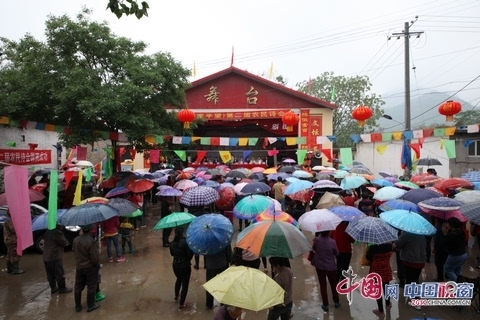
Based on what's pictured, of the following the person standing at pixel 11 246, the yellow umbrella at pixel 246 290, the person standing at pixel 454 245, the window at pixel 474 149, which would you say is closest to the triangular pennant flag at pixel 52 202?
the person standing at pixel 11 246

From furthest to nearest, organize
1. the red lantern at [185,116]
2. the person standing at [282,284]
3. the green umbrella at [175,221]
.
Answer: the red lantern at [185,116] < the green umbrella at [175,221] < the person standing at [282,284]

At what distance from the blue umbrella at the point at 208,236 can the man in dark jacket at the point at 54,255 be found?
2862 mm

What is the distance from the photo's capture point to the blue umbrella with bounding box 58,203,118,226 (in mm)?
5586

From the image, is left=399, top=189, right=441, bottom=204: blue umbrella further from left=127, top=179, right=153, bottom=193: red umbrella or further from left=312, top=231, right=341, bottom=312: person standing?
left=127, top=179, right=153, bottom=193: red umbrella

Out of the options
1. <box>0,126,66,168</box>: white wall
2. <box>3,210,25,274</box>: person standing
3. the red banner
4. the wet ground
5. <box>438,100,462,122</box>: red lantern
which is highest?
<box>438,100,462,122</box>: red lantern

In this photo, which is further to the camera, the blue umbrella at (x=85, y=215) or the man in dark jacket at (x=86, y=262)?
the blue umbrella at (x=85, y=215)

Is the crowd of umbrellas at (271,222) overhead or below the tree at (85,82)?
below

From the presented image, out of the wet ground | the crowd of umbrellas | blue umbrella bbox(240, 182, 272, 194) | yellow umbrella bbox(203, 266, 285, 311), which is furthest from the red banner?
yellow umbrella bbox(203, 266, 285, 311)

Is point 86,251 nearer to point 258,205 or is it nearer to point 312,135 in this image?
point 258,205

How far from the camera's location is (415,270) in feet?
18.2

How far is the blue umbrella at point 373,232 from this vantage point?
4758 millimetres

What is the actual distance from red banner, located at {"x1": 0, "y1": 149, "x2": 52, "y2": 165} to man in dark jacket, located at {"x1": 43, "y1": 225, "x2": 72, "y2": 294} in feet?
28.2

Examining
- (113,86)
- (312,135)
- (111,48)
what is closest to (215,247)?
(113,86)

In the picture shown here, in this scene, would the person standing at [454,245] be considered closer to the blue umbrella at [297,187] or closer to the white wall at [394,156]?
the blue umbrella at [297,187]
